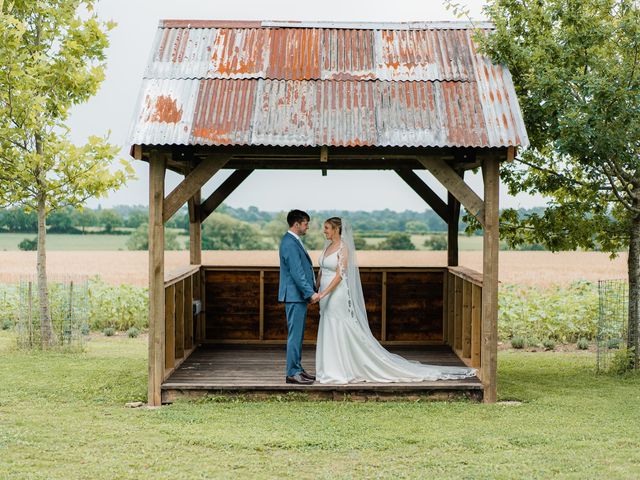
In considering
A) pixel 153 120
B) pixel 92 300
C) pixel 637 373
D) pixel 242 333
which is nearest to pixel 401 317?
pixel 242 333

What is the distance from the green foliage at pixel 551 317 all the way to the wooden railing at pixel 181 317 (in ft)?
20.8

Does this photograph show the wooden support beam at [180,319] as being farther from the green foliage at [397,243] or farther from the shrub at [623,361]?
the green foliage at [397,243]

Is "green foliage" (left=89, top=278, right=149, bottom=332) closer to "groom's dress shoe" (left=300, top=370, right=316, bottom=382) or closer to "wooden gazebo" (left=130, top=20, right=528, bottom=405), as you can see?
"wooden gazebo" (left=130, top=20, right=528, bottom=405)

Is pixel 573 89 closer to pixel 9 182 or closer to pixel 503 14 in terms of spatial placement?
pixel 503 14

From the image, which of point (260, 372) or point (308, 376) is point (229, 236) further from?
point (308, 376)

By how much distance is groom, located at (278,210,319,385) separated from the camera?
9.10 m

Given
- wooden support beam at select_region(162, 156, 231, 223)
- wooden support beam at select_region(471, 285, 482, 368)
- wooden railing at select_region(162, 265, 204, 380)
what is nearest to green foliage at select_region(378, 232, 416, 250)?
wooden railing at select_region(162, 265, 204, 380)

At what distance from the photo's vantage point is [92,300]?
17.9 meters

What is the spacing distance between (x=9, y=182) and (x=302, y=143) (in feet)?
23.3

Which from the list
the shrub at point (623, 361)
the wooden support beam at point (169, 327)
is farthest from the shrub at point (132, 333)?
the shrub at point (623, 361)

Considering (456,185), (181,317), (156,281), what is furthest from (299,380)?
(456,185)

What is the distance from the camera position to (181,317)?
1081 cm

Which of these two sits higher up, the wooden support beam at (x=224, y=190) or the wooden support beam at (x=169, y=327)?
the wooden support beam at (x=224, y=190)

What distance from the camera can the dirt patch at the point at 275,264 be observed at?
2170 cm
